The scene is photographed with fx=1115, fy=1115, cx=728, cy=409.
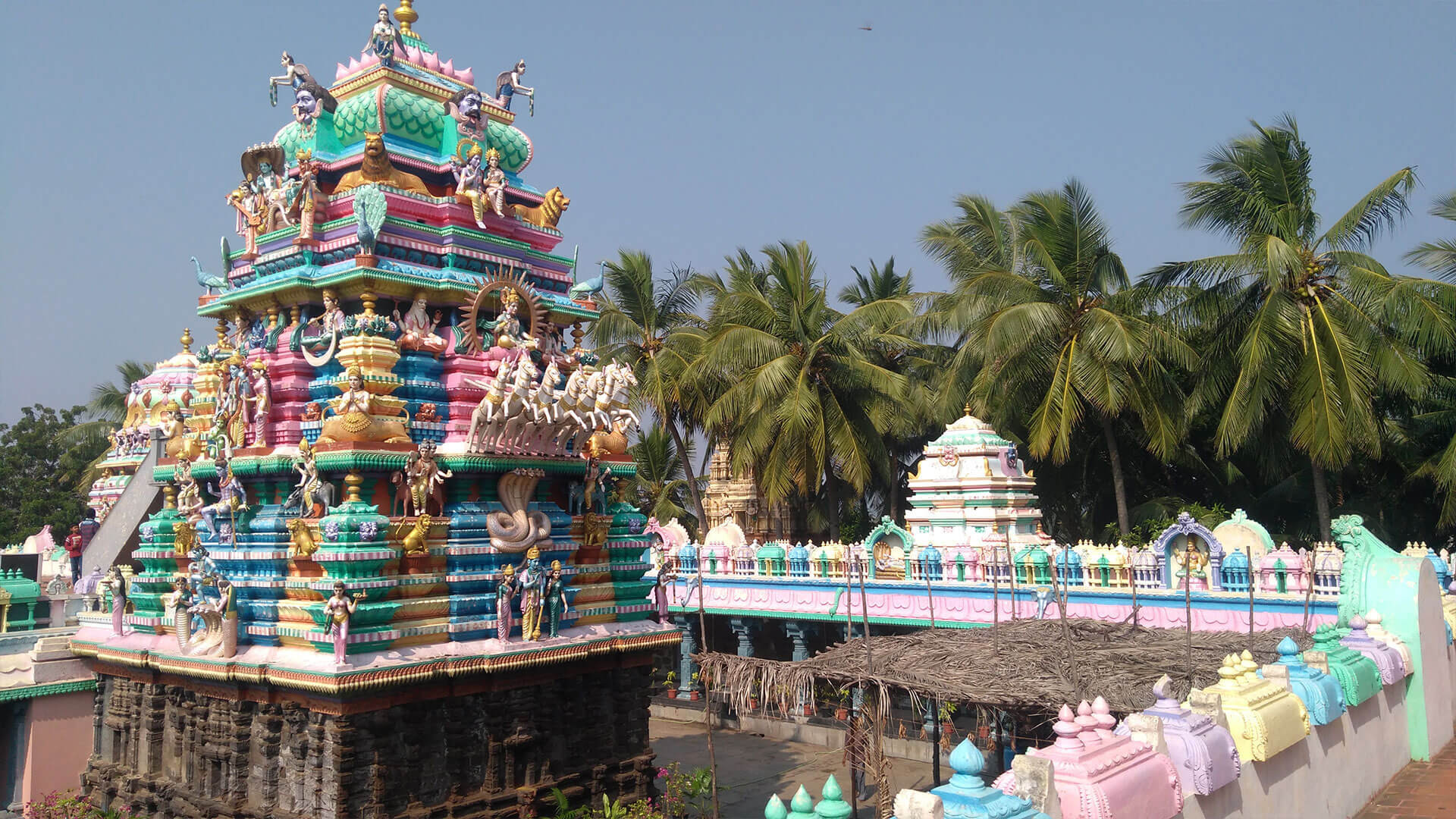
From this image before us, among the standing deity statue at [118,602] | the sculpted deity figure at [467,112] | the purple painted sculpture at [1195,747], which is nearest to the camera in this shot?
the purple painted sculpture at [1195,747]

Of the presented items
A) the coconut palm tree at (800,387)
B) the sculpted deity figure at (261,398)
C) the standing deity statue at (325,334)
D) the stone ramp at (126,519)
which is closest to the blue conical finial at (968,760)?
the standing deity statue at (325,334)

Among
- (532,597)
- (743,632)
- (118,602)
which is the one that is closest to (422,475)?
(532,597)

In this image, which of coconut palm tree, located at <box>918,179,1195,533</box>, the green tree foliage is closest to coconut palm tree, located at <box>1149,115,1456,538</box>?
coconut palm tree, located at <box>918,179,1195,533</box>

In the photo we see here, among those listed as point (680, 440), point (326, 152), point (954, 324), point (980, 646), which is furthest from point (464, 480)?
point (680, 440)

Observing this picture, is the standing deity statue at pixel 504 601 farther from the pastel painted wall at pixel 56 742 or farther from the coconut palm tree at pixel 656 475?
the coconut palm tree at pixel 656 475

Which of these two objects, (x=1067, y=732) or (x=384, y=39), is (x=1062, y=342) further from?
(x=1067, y=732)

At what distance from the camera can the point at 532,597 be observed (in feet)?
39.1

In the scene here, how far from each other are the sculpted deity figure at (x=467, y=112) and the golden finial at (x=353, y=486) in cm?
464

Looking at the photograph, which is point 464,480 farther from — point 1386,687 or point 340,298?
point 1386,687

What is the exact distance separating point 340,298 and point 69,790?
7.53 m

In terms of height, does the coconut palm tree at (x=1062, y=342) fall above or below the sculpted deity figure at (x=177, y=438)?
above

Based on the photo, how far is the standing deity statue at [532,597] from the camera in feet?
38.9

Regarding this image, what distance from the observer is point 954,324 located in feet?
88.1

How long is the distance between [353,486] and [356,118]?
4767 mm
